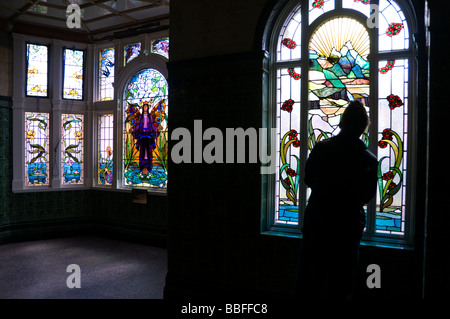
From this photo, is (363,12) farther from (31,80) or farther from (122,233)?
(31,80)

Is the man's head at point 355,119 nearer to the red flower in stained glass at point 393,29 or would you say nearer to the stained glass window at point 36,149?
the red flower in stained glass at point 393,29

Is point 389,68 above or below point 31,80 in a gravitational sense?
below

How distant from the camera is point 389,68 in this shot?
342cm

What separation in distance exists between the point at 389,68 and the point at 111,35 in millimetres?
5481

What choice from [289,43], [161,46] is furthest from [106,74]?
[289,43]

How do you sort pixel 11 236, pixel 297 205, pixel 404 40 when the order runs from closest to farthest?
1. pixel 404 40
2. pixel 297 205
3. pixel 11 236

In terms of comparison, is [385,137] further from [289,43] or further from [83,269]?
[83,269]

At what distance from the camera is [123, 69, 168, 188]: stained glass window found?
6.71m

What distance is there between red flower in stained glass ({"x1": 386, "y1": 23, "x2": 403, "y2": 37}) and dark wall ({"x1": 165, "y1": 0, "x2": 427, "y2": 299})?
1.05m

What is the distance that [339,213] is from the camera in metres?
2.54

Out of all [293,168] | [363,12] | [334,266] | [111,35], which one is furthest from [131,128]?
[334,266]

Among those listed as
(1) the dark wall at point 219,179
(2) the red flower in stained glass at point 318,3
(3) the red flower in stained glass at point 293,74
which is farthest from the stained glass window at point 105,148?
(2) the red flower in stained glass at point 318,3

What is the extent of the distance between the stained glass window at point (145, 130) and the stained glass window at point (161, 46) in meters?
0.36

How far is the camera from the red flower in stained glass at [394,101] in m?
3.36
